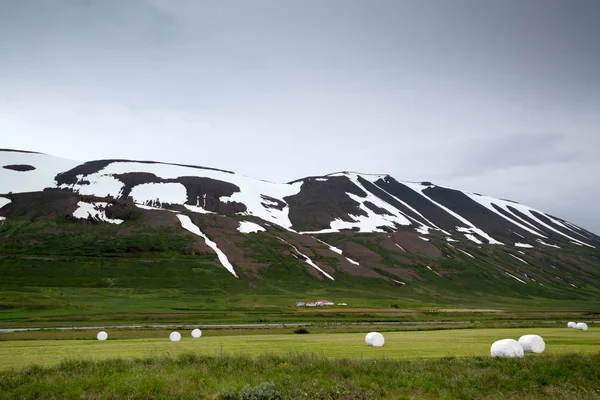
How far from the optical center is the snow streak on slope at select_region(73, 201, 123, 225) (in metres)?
169

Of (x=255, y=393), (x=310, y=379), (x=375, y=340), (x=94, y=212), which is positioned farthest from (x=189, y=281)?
(x=255, y=393)

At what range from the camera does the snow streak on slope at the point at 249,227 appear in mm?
184425

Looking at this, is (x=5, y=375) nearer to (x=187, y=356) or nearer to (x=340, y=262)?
(x=187, y=356)

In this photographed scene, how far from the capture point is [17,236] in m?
146

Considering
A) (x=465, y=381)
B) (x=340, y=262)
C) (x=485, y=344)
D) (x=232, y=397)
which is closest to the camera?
(x=232, y=397)

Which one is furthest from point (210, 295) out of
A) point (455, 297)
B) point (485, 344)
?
point (485, 344)

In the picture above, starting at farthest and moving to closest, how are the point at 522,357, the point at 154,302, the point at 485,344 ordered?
the point at 154,302 → the point at 485,344 → the point at 522,357

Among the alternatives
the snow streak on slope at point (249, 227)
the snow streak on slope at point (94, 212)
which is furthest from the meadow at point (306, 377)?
the snow streak on slope at point (249, 227)

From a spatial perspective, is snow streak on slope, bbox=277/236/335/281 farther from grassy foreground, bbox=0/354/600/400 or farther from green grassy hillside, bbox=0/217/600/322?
grassy foreground, bbox=0/354/600/400

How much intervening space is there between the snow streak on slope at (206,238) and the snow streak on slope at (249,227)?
19.1 meters

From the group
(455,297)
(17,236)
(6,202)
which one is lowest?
(455,297)

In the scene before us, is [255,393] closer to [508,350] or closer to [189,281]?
[508,350]

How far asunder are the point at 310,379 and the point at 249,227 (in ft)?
560

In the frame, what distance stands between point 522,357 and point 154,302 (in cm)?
9182
